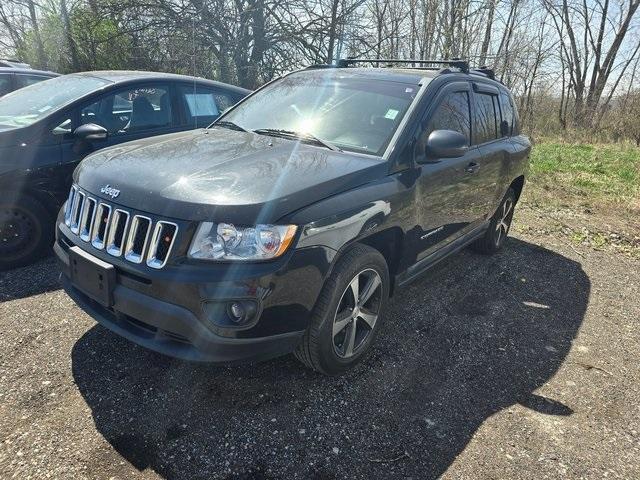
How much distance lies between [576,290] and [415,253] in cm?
228

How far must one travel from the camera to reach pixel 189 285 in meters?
2.20

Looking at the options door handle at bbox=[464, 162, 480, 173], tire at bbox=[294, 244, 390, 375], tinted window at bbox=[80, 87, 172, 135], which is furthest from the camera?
tinted window at bbox=[80, 87, 172, 135]

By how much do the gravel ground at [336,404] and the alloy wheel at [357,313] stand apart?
221 millimetres

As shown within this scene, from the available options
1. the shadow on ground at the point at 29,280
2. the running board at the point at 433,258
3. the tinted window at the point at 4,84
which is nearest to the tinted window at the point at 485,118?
the running board at the point at 433,258

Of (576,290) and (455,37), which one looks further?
(455,37)

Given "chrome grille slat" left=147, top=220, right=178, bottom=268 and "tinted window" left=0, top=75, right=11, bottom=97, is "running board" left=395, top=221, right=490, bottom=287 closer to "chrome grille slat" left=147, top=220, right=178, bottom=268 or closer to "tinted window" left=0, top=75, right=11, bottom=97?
"chrome grille slat" left=147, top=220, right=178, bottom=268

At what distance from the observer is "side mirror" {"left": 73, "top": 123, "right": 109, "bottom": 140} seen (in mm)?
4121

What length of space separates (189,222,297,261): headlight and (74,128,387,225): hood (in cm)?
5

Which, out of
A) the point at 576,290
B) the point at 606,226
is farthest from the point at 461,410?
the point at 606,226

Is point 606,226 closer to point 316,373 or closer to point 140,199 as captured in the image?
point 316,373

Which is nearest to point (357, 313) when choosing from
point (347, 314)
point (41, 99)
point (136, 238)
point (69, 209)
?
point (347, 314)

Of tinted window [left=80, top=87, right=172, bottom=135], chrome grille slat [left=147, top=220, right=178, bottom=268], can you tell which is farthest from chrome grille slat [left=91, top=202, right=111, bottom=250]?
tinted window [left=80, top=87, right=172, bottom=135]

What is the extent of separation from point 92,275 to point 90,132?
2.16 meters

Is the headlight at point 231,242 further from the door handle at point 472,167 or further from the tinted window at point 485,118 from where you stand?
the tinted window at point 485,118
